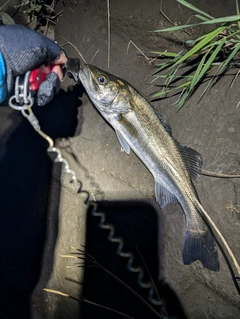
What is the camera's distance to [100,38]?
3.55m

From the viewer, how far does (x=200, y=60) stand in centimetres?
289

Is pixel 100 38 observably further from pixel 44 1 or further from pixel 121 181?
pixel 121 181

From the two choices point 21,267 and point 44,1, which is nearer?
point 21,267

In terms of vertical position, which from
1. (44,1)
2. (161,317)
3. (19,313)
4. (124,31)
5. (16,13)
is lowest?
(19,313)

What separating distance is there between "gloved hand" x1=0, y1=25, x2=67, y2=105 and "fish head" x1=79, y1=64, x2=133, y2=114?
32 cm

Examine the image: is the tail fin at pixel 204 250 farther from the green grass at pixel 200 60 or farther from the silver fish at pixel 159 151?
the green grass at pixel 200 60

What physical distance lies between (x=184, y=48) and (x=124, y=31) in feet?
2.53

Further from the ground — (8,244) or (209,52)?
(209,52)

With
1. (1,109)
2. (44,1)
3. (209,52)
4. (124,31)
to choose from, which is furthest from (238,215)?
(44,1)

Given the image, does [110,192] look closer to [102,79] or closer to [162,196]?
[162,196]

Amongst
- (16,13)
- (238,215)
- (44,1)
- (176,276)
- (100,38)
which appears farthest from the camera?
(16,13)

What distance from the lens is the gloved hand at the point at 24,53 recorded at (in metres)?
2.49

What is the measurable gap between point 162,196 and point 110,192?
61 cm

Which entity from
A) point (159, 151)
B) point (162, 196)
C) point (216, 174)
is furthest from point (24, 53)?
point (216, 174)
